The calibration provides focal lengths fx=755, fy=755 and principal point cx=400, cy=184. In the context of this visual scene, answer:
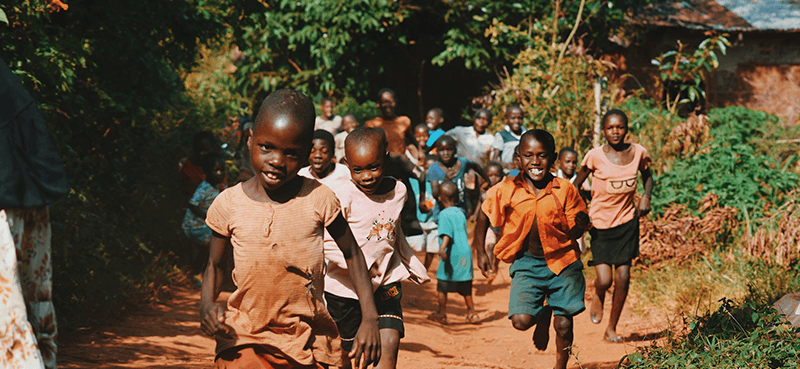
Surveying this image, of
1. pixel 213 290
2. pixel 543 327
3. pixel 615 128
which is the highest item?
pixel 615 128

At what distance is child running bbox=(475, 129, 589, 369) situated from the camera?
196 inches

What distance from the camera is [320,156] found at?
5.48 metres

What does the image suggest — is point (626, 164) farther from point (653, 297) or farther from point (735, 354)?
point (735, 354)

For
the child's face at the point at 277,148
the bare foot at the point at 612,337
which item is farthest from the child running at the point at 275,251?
the bare foot at the point at 612,337

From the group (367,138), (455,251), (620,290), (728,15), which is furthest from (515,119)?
(728,15)

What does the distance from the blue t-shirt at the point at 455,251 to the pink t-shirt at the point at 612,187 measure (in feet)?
4.74

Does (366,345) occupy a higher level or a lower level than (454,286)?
higher

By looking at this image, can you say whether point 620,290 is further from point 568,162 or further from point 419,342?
point 568,162

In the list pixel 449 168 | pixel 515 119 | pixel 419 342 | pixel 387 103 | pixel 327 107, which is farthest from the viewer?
pixel 327 107

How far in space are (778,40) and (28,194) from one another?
54.4 feet

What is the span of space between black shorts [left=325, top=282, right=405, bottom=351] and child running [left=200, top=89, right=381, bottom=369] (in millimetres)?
1268

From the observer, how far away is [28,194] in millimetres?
3096

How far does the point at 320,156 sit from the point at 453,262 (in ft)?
7.80

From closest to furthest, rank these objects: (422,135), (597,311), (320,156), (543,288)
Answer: (543,288)
(320,156)
(597,311)
(422,135)
